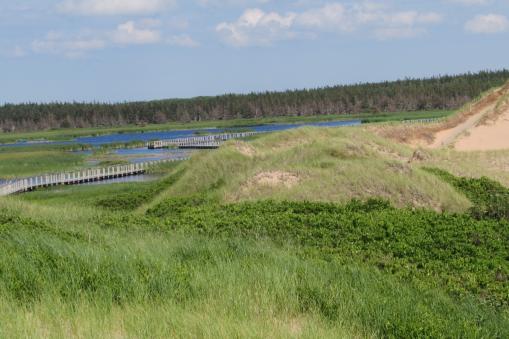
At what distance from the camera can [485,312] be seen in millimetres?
A: 8266

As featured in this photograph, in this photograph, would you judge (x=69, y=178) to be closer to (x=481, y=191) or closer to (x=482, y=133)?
(x=482, y=133)

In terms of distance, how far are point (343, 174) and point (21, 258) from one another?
1257cm

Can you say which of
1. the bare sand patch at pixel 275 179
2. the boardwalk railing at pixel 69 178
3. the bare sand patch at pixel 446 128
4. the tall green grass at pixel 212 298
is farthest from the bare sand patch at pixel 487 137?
the boardwalk railing at pixel 69 178

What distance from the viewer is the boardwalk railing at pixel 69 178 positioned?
5389 centimetres

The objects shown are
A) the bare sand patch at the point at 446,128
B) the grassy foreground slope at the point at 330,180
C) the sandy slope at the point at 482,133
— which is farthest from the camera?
the bare sand patch at the point at 446,128

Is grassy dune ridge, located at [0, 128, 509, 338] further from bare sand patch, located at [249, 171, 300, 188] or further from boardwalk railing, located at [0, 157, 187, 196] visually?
boardwalk railing, located at [0, 157, 187, 196]

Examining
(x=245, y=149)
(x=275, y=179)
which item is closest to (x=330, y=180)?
(x=275, y=179)

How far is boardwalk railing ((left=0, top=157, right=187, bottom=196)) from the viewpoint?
53.9m

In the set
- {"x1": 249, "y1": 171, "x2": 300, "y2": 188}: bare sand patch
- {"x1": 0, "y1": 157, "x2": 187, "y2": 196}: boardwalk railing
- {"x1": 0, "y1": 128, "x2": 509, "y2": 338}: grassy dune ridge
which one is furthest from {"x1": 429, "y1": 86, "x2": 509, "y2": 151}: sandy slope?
{"x1": 0, "y1": 157, "x2": 187, "y2": 196}: boardwalk railing

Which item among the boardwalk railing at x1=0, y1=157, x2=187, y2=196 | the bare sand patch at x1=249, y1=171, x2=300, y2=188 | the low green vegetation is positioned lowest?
the boardwalk railing at x1=0, y1=157, x2=187, y2=196

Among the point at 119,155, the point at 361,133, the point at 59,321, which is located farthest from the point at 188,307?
the point at 119,155

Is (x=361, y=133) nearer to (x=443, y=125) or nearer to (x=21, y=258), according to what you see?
(x=443, y=125)

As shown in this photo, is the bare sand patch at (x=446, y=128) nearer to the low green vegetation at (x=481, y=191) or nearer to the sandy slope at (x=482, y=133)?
the sandy slope at (x=482, y=133)

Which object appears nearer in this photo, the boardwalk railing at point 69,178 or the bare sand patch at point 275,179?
the bare sand patch at point 275,179
